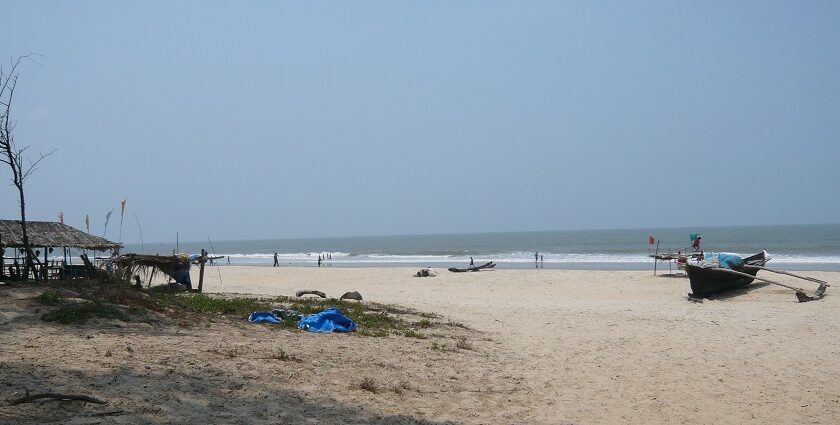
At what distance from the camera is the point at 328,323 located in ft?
36.2

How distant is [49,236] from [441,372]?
14486 mm

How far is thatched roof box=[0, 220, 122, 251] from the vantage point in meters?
16.9

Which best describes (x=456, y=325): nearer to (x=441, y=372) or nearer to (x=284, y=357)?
(x=441, y=372)

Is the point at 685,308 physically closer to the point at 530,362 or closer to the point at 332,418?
the point at 530,362

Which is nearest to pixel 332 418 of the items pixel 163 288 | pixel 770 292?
pixel 163 288

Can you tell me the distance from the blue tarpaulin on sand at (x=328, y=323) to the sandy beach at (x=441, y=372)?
1.65ft

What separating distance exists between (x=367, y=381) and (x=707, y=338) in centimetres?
806

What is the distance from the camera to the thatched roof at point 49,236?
16938 mm

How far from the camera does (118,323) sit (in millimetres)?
9211

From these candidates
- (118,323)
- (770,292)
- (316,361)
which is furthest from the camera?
(770,292)

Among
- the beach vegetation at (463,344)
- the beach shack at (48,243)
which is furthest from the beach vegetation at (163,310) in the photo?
the beach shack at (48,243)

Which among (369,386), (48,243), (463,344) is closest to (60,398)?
(369,386)

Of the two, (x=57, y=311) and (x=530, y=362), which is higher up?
(x=57, y=311)

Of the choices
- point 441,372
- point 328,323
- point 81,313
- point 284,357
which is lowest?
point 441,372
